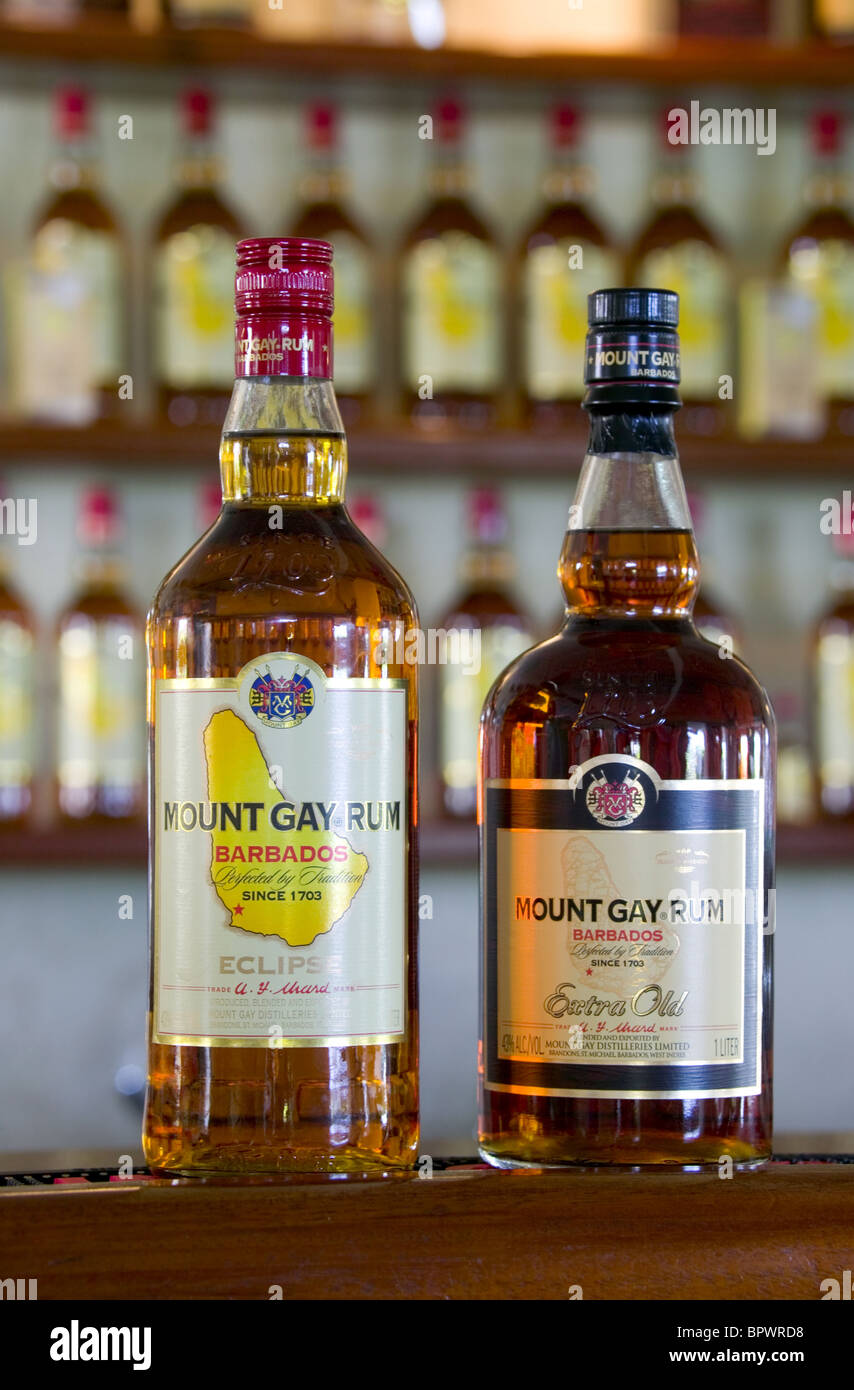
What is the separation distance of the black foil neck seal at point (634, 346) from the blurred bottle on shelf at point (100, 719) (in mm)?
1242

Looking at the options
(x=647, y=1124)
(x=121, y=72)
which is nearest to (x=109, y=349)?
(x=121, y=72)

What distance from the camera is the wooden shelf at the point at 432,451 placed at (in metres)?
1.84

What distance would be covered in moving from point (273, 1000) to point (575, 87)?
159cm

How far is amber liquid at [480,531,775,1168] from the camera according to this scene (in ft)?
2.00

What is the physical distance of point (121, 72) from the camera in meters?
1.93

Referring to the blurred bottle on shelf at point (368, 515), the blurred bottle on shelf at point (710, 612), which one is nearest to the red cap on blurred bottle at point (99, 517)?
the blurred bottle on shelf at point (368, 515)

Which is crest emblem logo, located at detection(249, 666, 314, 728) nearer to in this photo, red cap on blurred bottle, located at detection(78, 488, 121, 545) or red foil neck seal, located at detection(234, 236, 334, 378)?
red foil neck seal, located at detection(234, 236, 334, 378)

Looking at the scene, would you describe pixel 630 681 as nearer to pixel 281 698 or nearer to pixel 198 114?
pixel 281 698

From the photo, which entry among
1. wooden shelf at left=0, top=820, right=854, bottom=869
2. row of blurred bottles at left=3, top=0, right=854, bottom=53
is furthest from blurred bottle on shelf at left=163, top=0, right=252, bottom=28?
wooden shelf at left=0, top=820, right=854, bottom=869

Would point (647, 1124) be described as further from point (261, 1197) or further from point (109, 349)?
point (109, 349)

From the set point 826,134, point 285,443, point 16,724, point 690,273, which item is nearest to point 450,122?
point 690,273

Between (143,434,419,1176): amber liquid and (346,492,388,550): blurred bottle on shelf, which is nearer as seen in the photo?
(143,434,419,1176): amber liquid

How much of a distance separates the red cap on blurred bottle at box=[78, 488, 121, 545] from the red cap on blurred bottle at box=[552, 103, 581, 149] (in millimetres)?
602

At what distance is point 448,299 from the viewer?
1940mm
